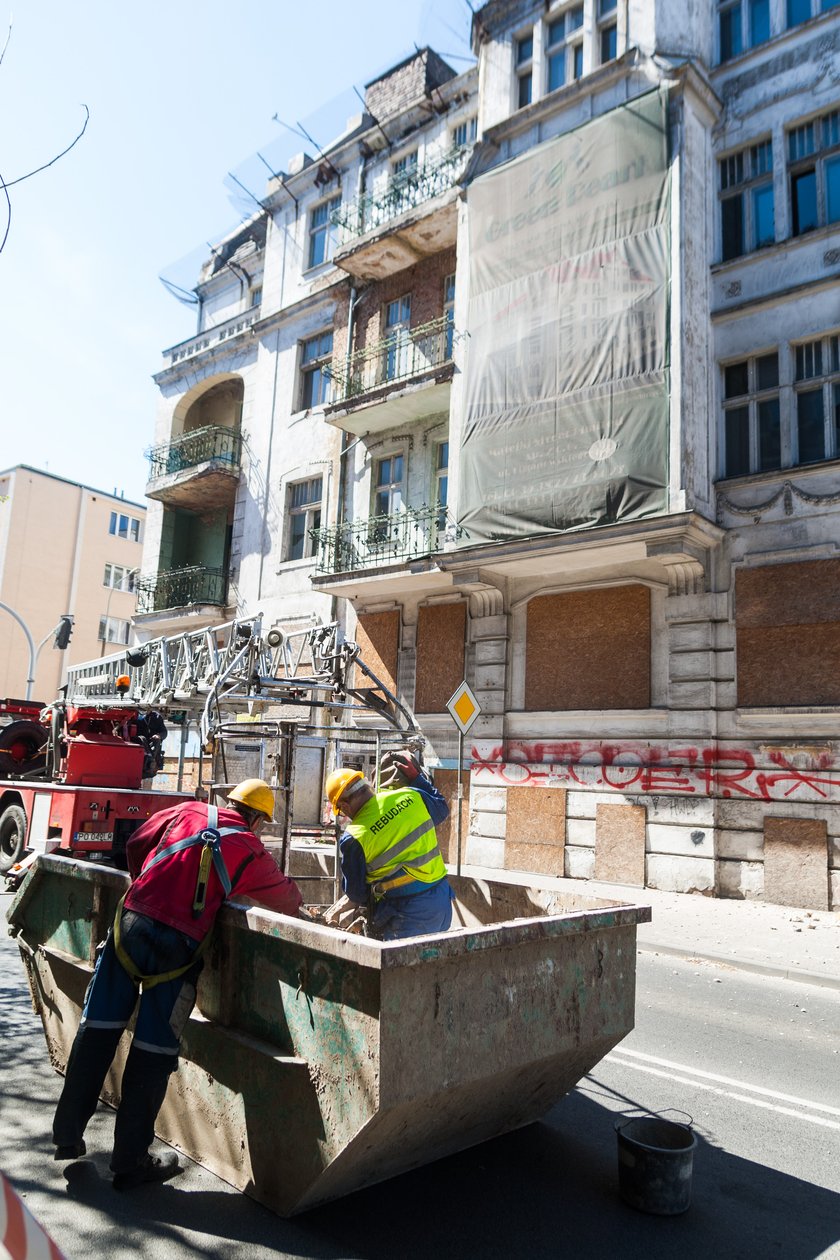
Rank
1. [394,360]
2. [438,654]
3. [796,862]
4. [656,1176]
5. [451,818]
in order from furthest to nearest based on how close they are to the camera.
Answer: [394,360] → [438,654] → [451,818] → [796,862] → [656,1176]

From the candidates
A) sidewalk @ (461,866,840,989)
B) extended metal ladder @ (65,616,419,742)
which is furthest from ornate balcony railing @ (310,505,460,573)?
sidewalk @ (461,866,840,989)

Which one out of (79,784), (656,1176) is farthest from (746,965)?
(79,784)

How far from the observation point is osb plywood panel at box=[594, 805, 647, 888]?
14.3 metres

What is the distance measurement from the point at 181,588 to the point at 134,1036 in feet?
73.6

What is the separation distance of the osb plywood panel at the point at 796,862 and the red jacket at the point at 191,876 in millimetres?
10597

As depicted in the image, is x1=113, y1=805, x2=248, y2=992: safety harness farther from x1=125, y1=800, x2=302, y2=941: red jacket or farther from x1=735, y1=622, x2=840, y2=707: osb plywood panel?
x1=735, y1=622, x2=840, y2=707: osb plywood panel

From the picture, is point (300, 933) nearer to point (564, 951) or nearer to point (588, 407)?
point (564, 951)

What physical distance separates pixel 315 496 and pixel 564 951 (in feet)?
63.4

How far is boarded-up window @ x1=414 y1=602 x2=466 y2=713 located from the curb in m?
8.10

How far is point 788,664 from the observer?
13312 mm

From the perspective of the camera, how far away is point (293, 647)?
20.3m

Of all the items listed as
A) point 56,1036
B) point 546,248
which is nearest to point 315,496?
point 546,248

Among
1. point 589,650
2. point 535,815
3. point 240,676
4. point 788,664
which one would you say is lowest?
point 535,815

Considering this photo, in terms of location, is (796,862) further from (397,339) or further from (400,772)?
(397,339)
